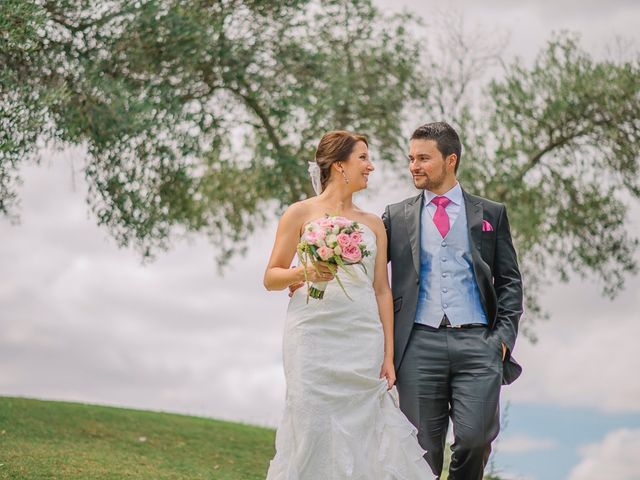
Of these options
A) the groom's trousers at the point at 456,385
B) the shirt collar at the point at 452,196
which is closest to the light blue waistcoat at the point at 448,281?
the groom's trousers at the point at 456,385

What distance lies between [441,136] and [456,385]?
6.24 ft

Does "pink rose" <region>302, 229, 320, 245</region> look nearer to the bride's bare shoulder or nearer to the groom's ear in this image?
the bride's bare shoulder

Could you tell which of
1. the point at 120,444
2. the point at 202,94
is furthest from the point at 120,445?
the point at 202,94

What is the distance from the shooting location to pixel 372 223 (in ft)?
22.9

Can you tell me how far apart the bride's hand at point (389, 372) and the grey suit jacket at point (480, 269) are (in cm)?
6

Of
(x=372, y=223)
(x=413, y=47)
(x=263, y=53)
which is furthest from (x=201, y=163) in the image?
(x=372, y=223)

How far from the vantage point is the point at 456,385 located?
6.68 meters

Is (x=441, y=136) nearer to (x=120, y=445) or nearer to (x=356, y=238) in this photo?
(x=356, y=238)

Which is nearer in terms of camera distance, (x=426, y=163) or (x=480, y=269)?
(x=480, y=269)

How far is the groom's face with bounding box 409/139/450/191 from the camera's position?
6840 millimetres

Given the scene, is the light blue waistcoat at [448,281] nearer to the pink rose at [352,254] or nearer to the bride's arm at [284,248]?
the pink rose at [352,254]

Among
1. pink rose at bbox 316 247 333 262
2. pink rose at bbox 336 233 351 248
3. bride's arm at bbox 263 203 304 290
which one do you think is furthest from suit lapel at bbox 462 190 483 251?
bride's arm at bbox 263 203 304 290

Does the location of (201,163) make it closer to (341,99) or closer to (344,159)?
(341,99)

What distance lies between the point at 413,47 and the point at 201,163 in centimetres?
522
